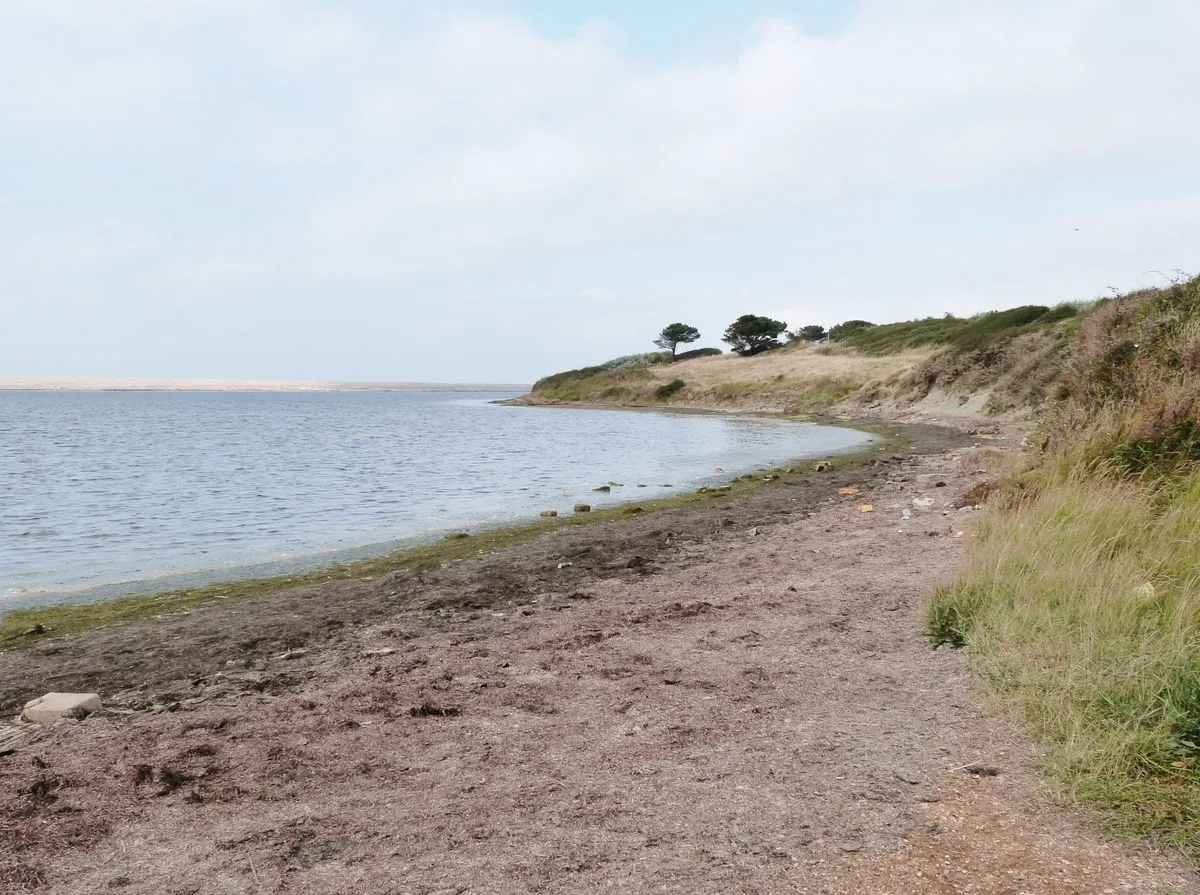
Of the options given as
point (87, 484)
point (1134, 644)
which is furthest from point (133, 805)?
point (87, 484)

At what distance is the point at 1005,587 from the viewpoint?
6195 mm

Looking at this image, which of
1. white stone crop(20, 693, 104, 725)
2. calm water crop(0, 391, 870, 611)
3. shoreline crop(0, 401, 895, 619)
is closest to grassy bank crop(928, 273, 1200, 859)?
white stone crop(20, 693, 104, 725)

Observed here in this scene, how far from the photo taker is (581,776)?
4480 millimetres

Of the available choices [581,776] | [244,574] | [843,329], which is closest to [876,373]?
[843,329]

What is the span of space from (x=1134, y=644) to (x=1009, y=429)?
29.2 meters

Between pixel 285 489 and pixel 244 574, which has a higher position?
pixel 285 489

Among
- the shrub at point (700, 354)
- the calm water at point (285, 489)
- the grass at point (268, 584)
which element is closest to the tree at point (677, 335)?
the shrub at point (700, 354)

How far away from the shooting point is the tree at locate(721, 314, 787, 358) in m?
88.6

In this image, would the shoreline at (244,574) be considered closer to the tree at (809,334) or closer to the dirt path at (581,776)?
the dirt path at (581,776)

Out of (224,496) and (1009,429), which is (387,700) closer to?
(224,496)

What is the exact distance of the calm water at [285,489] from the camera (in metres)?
13.6

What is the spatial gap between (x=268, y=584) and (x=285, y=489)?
39.0ft

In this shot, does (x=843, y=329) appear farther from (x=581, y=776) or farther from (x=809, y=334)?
(x=581, y=776)

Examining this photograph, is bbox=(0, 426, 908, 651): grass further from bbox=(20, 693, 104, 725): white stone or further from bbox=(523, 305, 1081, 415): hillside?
bbox=(523, 305, 1081, 415): hillside
